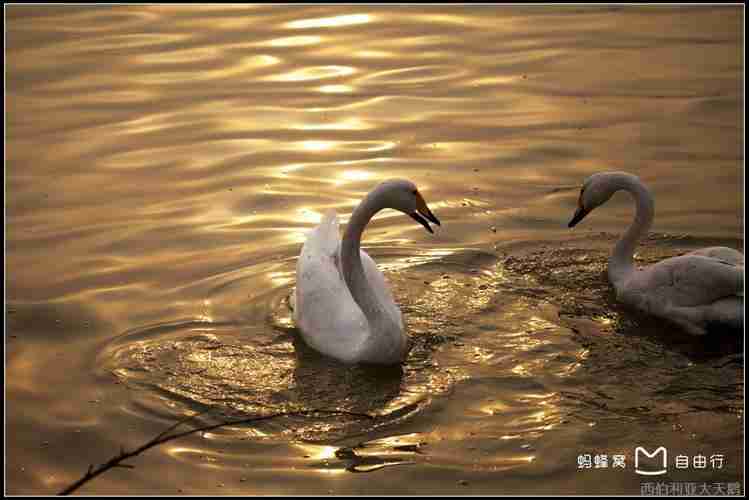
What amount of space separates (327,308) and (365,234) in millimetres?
2005

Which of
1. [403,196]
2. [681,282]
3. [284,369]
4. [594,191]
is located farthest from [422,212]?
[594,191]

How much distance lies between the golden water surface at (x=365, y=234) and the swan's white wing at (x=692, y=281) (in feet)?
0.92

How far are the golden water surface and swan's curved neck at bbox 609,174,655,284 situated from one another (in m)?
0.29

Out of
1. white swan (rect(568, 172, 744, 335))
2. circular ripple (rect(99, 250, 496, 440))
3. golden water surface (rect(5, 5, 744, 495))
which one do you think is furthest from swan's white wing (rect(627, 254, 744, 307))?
circular ripple (rect(99, 250, 496, 440))

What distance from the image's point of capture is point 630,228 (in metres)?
9.66

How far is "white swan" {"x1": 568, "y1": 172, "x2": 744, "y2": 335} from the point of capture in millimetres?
8656

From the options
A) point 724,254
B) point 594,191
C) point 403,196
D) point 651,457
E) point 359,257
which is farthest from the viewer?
point 594,191

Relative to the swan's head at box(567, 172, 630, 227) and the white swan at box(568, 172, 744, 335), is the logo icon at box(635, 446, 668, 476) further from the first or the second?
the swan's head at box(567, 172, 630, 227)

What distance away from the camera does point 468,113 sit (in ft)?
43.6

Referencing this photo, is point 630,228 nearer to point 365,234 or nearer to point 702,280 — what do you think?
point 702,280

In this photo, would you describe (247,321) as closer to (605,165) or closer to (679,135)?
(605,165)

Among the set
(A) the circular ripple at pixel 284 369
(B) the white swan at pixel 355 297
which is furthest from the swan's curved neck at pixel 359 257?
(A) the circular ripple at pixel 284 369

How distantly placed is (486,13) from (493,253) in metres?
7.71

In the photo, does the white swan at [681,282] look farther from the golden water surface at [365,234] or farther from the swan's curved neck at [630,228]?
the golden water surface at [365,234]
